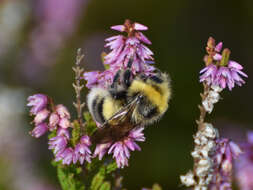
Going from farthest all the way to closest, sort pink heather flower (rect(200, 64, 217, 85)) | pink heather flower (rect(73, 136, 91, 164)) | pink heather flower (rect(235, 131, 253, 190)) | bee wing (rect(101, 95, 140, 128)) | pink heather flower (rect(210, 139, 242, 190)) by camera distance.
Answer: pink heather flower (rect(235, 131, 253, 190)) < bee wing (rect(101, 95, 140, 128)) < pink heather flower (rect(210, 139, 242, 190)) < pink heather flower (rect(73, 136, 91, 164)) < pink heather flower (rect(200, 64, 217, 85))

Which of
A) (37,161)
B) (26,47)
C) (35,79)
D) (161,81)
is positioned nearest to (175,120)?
(37,161)

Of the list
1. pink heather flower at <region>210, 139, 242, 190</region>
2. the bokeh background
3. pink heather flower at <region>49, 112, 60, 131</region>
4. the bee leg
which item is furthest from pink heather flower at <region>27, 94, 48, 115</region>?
the bokeh background

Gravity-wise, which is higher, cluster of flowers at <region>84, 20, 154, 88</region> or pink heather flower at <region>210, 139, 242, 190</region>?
cluster of flowers at <region>84, 20, 154, 88</region>

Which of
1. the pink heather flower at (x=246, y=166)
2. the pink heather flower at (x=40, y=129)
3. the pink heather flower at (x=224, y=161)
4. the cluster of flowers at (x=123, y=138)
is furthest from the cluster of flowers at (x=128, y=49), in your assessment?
the pink heather flower at (x=246, y=166)

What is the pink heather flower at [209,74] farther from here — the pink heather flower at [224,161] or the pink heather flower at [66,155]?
the pink heather flower at [66,155]

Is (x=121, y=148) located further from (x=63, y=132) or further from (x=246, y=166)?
(x=246, y=166)

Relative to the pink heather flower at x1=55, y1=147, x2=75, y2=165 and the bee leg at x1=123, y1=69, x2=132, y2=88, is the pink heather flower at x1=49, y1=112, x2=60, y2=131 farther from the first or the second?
the bee leg at x1=123, y1=69, x2=132, y2=88

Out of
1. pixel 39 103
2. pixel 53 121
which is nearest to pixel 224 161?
pixel 53 121

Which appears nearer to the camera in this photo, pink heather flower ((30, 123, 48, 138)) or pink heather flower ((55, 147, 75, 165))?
pink heather flower ((55, 147, 75, 165))
